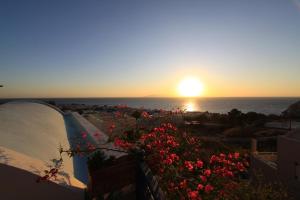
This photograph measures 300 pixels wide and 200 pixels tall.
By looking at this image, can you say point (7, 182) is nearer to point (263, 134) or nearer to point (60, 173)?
point (60, 173)

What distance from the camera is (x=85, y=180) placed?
535 cm

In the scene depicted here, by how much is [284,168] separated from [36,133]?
729cm

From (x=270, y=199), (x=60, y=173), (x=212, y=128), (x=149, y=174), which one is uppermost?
(x=149, y=174)

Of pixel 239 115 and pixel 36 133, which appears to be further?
pixel 239 115

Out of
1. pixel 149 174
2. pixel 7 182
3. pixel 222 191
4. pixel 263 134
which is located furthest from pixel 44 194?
pixel 263 134

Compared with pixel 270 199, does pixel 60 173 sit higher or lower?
higher

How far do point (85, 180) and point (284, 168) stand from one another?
6.47 metres

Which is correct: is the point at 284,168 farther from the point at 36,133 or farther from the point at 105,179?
the point at 36,133

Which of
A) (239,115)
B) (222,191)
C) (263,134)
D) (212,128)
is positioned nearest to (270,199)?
(222,191)

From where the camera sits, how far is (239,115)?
115ft

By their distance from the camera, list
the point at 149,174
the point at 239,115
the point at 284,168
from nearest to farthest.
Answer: the point at 149,174
the point at 284,168
the point at 239,115

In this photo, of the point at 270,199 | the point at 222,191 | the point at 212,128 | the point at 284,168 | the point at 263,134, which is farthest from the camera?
the point at 212,128

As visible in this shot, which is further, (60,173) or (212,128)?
(212,128)

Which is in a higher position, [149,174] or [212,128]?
[149,174]
